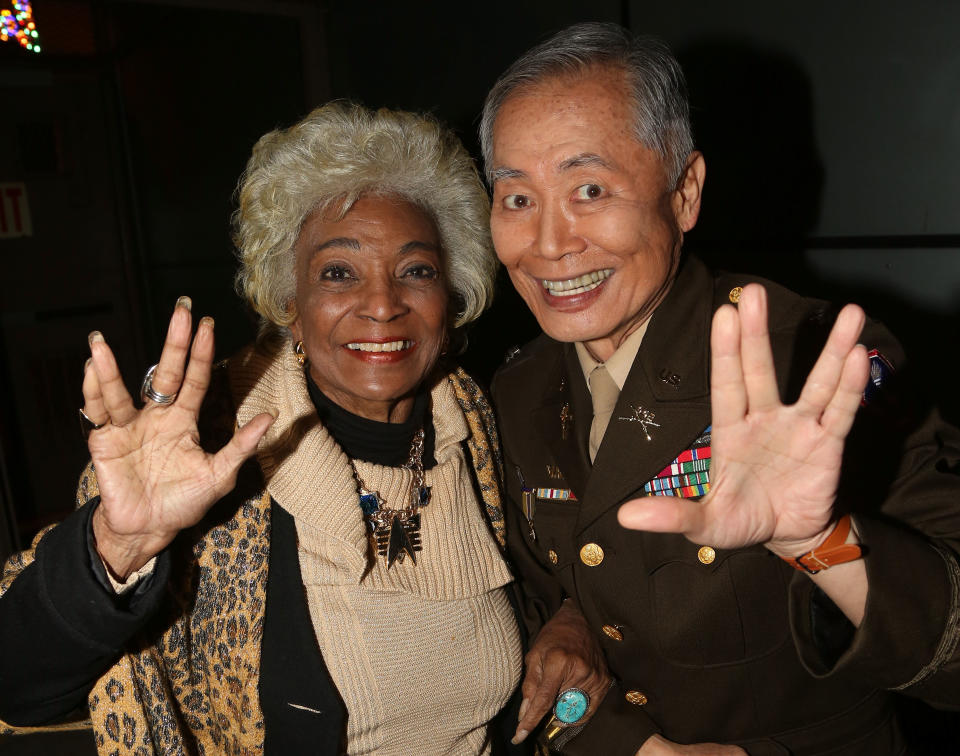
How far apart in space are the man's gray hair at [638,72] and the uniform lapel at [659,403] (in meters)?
0.27

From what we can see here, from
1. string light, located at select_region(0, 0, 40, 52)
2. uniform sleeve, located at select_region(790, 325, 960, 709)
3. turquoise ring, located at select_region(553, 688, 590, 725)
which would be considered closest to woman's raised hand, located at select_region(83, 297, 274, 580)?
turquoise ring, located at select_region(553, 688, 590, 725)

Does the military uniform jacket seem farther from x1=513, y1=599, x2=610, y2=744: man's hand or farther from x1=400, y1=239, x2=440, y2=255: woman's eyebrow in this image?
x1=400, y1=239, x2=440, y2=255: woman's eyebrow

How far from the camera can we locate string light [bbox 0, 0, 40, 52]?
361 centimetres

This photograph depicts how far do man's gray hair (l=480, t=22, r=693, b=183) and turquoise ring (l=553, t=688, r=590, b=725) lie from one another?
1.08 metres

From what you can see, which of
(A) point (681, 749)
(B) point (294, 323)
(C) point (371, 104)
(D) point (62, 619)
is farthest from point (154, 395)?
(C) point (371, 104)

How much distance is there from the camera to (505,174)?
1469mm

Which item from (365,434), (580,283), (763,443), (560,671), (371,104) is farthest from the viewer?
(371,104)

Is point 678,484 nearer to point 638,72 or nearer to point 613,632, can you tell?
point 613,632

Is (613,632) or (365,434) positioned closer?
(613,632)

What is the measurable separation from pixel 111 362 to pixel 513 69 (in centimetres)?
94

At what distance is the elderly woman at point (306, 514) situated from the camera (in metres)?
1.24

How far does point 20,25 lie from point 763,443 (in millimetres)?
4248

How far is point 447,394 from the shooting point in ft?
6.38

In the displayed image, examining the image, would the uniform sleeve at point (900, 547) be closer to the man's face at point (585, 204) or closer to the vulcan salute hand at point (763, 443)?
the vulcan salute hand at point (763, 443)
